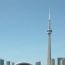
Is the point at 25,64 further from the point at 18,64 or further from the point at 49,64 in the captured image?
the point at 49,64

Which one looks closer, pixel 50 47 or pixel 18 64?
pixel 18 64

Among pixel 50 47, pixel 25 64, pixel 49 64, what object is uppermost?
pixel 50 47

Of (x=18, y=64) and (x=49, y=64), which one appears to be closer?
(x=18, y=64)

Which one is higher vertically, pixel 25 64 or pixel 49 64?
pixel 49 64

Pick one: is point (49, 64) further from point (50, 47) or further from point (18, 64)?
point (18, 64)

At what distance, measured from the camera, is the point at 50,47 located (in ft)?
655

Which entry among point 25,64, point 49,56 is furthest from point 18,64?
point 49,56


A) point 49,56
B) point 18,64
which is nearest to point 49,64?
point 49,56

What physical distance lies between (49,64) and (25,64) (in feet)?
521

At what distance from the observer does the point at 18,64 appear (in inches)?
1515

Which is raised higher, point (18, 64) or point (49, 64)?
point (49, 64)

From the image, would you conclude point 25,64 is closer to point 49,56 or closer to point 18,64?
point 18,64

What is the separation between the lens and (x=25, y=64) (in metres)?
37.8

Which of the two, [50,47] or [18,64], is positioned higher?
[50,47]
